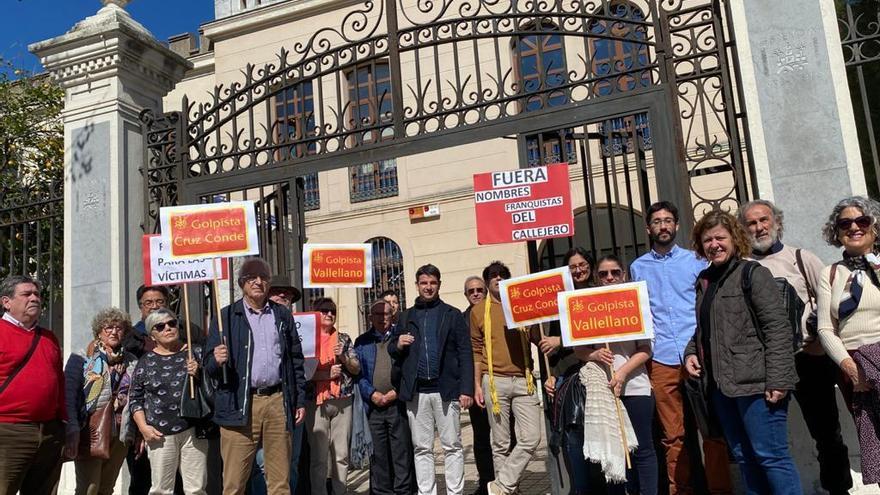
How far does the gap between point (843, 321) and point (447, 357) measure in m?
2.82

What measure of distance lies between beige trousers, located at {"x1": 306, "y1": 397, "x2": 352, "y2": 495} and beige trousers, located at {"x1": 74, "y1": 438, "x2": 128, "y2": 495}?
4.92 ft

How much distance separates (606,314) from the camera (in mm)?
4738

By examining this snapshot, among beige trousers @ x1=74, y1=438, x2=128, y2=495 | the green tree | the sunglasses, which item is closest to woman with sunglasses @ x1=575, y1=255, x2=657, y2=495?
the sunglasses

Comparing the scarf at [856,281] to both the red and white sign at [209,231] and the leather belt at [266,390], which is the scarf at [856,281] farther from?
the red and white sign at [209,231]

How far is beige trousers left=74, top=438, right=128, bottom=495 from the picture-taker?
5461 millimetres

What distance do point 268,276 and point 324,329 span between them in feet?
4.82

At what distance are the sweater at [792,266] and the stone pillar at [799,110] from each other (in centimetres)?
65

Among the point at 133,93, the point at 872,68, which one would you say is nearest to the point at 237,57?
the point at 133,93

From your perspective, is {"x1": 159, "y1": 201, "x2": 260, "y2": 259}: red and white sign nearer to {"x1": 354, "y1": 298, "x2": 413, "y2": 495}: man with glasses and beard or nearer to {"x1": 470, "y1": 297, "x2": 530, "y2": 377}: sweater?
{"x1": 354, "y1": 298, "x2": 413, "y2": 495}: man with glasses and beard

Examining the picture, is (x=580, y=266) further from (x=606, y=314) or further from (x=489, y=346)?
(x=489, y=346)

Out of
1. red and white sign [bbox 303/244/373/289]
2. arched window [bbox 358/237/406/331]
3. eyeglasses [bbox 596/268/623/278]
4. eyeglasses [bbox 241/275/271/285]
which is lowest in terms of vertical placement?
eyeglasses [bbox 596/268/623/278]

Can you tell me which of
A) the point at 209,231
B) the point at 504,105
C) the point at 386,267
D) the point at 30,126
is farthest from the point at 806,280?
the point at 386,267

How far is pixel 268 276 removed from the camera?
5230 mm

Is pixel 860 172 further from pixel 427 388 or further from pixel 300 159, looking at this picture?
pixel 300 159
